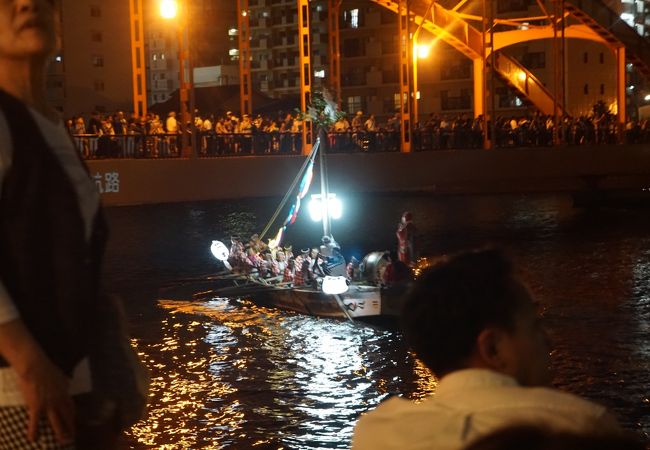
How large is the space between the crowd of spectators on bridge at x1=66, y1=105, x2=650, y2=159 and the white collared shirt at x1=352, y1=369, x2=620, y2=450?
28.8 m

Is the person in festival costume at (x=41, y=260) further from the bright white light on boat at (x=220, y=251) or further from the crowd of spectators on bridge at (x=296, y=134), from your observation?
the crowd of spectators on bridge at (x=296, y=134)

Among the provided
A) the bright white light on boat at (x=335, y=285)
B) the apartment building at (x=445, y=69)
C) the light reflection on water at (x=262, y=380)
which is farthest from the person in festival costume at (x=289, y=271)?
the apartment building at (x=445, y=69)

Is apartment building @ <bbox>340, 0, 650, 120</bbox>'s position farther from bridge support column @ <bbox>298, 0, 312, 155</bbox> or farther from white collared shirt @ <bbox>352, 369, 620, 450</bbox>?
white collared shirt @ <bbox>352, 369, 620, 450</bbox>

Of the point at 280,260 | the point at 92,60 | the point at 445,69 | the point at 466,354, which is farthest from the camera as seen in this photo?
the point at 445,69

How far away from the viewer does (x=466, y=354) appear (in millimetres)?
2436

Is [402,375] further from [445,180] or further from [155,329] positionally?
[445,180]

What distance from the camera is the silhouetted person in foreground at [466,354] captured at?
2.15 metres

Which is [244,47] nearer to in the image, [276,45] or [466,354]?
[466,354]

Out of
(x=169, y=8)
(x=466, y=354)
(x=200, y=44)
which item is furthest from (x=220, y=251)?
(x=200, y=44)

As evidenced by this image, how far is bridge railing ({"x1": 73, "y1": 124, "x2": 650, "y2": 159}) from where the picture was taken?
32781mm

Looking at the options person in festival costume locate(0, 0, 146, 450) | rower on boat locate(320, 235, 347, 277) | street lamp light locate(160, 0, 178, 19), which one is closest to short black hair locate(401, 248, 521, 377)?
person in festival costume locate(0, 0, 146, 450)

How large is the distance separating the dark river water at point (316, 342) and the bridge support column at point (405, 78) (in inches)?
461

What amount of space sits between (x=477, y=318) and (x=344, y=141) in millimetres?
36934

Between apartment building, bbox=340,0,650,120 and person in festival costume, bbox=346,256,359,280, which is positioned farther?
apartment building, bbox=340,0,650,120
